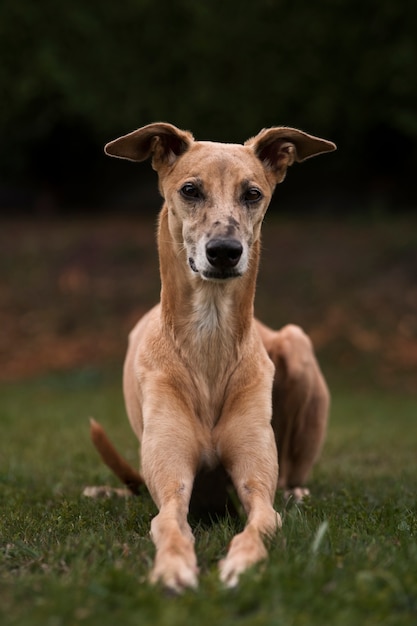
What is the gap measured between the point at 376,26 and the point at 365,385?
884 centimetres

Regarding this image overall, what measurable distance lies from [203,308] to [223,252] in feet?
1.99

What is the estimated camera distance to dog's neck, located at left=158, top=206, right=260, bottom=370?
4.94 metres

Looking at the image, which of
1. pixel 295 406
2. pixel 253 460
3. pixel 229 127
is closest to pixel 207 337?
pixel 253 460

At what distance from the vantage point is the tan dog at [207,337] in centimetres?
450

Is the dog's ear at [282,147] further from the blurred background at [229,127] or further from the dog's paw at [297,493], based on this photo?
the blurred background at [229,127]

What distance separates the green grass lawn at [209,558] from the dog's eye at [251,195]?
1.64 metres

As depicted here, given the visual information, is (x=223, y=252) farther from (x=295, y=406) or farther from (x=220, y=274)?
(x=295, y=406)

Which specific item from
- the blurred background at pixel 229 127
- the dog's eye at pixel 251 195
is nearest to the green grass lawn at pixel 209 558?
the dog's eye at pixel 251 195

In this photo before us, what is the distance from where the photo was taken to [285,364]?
20.1 feet

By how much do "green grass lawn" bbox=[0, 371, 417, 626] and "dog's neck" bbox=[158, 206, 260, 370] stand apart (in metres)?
0.94

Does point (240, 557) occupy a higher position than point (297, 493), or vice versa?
point (240, 557)

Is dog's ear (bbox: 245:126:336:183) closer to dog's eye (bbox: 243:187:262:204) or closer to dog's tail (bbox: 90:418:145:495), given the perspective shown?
dog's eye (bbox: 243:187:262:204)

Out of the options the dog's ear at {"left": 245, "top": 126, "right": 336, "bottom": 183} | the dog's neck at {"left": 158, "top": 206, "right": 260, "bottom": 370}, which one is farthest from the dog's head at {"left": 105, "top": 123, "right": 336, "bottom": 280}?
the dog's neck at {"left": 158, "top": 206, "right": 260, "bottom": 370}

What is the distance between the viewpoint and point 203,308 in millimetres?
4996
